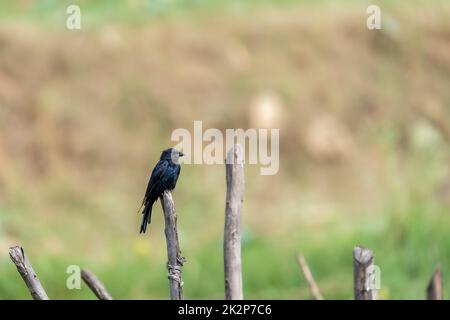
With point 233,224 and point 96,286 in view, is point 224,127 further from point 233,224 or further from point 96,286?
point 233,224

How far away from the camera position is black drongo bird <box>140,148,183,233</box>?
3.85m

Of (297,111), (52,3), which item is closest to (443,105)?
(297,111)

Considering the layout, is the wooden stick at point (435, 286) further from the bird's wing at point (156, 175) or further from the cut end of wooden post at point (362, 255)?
the bird's wing at point (156, 175)

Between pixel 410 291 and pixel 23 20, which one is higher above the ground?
pixel 23 20

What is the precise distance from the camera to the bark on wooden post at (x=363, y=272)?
12.0ft

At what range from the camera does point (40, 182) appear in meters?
9.02

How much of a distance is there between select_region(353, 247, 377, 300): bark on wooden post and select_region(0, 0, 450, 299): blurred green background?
3921mm

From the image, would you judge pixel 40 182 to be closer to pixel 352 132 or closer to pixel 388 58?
pixel 352 132

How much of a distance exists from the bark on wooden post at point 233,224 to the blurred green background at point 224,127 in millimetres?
4018

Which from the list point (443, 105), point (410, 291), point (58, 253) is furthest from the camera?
point (443, 105)

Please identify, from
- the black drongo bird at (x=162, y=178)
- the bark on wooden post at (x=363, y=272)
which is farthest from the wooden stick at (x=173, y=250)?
the bark on wooden post at (x=363, y=272)
